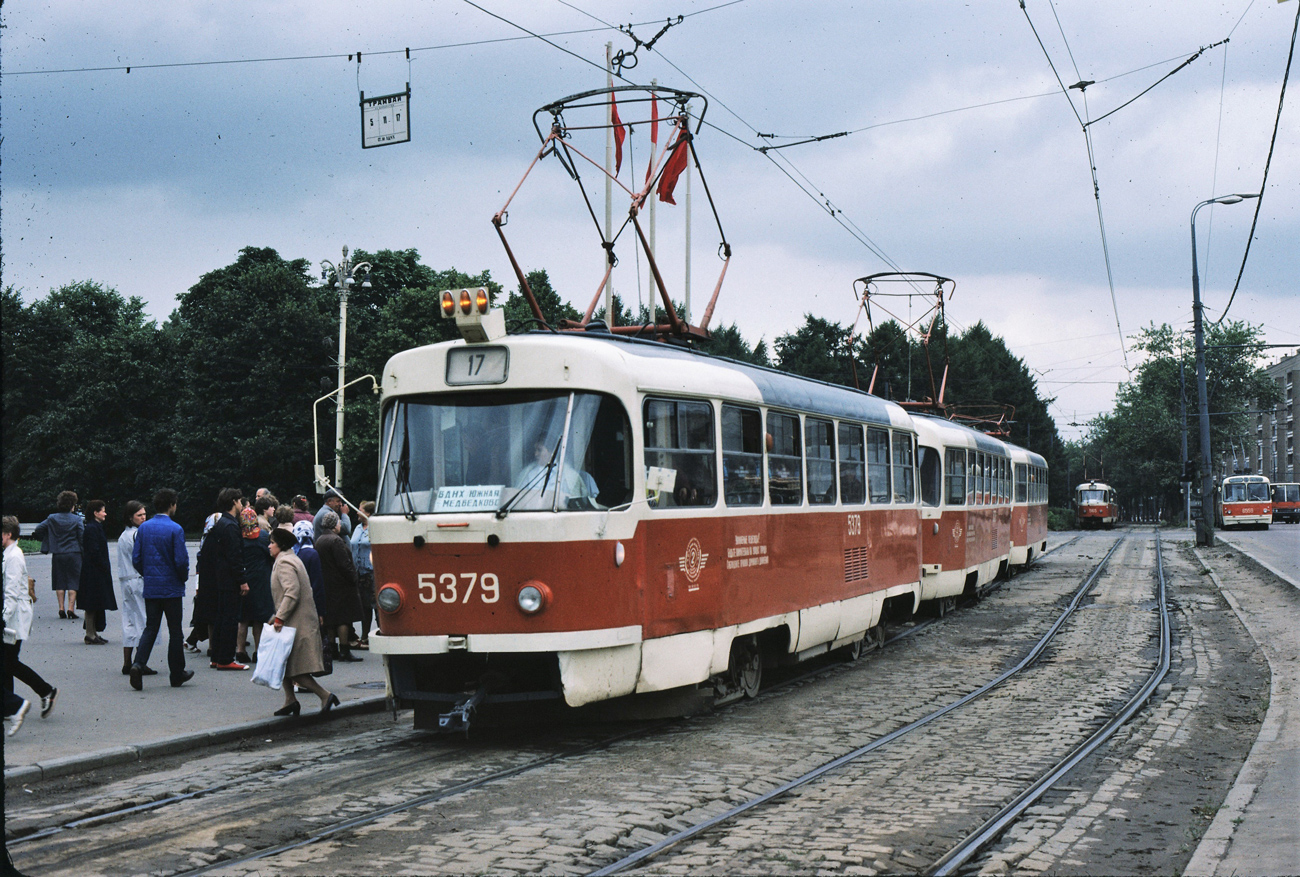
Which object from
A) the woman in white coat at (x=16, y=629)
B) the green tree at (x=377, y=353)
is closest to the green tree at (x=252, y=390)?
the green tree at (x=377, y=353)

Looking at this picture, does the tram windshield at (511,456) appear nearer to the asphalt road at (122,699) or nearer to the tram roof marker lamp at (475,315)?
the tram roof marker lamp at (475,315)

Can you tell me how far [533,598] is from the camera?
8336 millimetres

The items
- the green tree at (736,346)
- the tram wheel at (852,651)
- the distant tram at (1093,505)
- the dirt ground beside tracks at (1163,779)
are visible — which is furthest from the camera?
the green tree at (736,346)

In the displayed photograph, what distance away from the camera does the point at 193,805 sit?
282 inches

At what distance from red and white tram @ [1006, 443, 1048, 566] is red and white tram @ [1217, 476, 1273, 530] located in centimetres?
2756

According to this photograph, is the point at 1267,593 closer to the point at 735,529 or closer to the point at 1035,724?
the point at 1035,724

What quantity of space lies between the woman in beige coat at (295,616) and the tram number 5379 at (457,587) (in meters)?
1.59

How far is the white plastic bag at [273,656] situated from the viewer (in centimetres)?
954

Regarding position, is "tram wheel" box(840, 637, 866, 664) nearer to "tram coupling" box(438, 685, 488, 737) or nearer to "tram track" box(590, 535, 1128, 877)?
"tram track" box(590, 535, 1128, 877)

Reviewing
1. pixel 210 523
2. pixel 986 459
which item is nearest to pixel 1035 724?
pixel 210 523

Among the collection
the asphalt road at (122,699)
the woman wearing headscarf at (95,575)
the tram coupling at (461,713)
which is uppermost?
the woman wearing headscarf at (95,575)

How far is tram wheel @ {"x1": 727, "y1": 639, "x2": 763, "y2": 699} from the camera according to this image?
34.9 ft

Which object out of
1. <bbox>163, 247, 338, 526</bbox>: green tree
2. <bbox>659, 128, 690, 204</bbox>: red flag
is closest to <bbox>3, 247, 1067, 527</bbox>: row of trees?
<bbox>163, 247, 338, 526</bbox>: green tree

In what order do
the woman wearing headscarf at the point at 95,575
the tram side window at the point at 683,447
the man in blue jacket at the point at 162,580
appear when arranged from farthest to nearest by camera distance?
the woman wearing headscarf at the point at 95,575 < the man in blue jacket at the point at 162,580 < the tram side window at the point at 683,447
